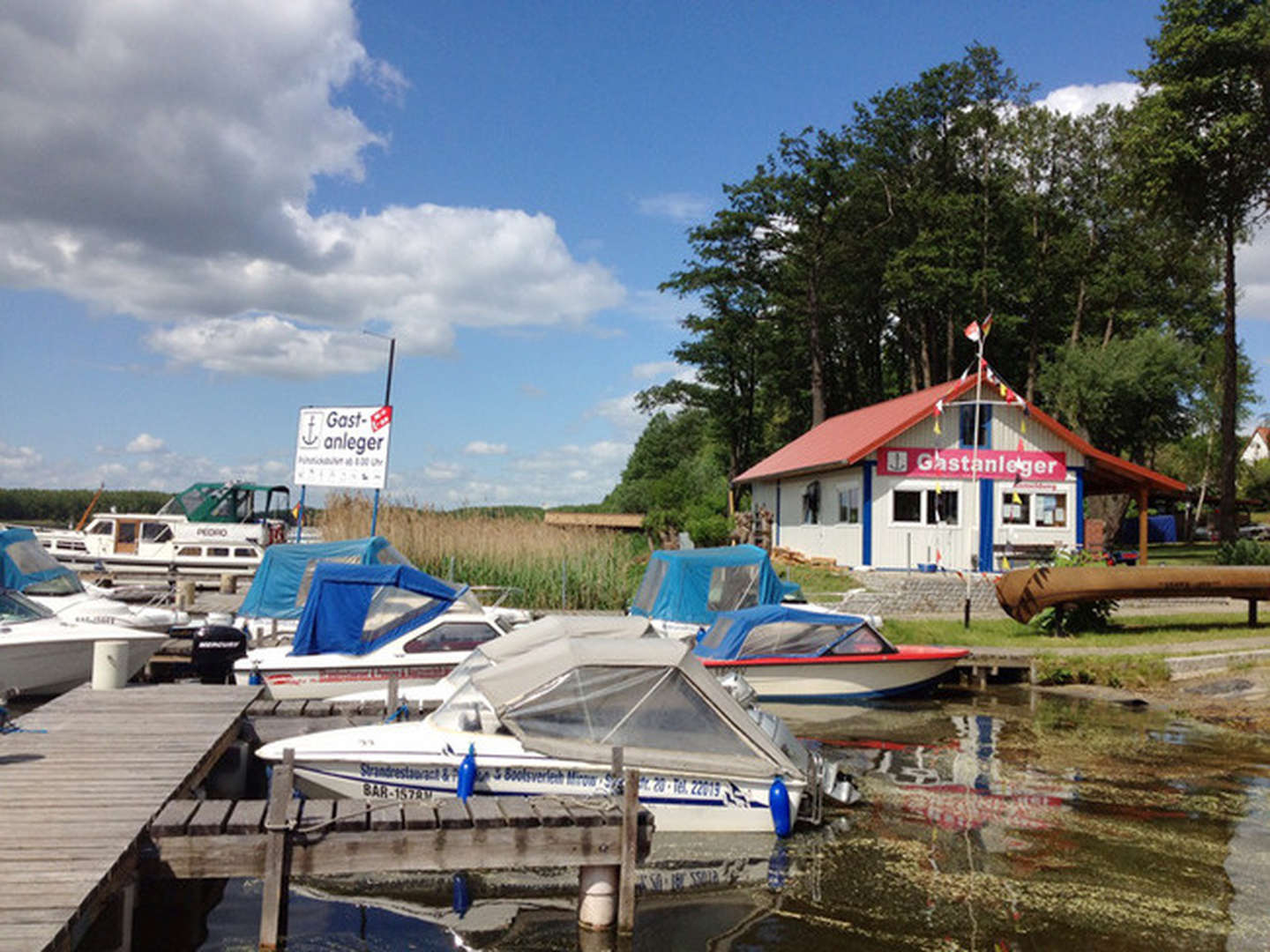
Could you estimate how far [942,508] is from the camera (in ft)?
103

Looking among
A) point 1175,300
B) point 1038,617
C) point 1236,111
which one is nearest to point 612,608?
point 1038,617

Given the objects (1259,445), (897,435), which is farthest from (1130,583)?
(1259,445)

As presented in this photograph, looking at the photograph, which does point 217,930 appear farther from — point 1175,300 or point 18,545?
point 1175,300

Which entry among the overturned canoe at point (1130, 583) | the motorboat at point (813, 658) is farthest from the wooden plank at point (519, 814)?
the overturned canoe at point (1130, 583)

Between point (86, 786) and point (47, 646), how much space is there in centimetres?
794

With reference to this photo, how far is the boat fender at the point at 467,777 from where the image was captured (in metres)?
8.68

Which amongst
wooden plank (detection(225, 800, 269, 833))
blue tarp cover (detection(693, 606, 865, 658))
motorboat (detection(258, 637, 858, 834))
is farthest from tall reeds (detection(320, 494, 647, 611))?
wooden plank (detection(225, 800, 269, 833))

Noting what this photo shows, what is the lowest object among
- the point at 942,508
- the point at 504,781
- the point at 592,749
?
the point at 504,781

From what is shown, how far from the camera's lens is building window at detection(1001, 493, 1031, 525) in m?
31.4

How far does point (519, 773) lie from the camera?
8875mm

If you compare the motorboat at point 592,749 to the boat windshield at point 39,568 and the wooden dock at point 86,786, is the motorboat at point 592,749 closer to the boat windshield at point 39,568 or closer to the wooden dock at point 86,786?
the wooden dock at point 86,786

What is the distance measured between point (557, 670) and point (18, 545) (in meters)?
13.6

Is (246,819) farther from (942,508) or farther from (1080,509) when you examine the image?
(1080,509)

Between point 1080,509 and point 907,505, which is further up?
point 1080,509
